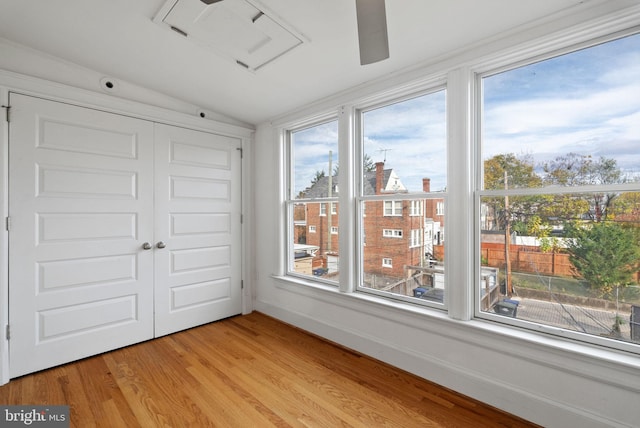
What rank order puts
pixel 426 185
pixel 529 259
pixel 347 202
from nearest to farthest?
pixel 529 259
pixel 426 185
pixel 347 202

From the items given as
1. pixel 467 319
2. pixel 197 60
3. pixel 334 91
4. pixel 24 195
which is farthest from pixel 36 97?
pixel 467 319

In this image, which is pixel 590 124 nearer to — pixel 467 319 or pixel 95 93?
pixel 467 319

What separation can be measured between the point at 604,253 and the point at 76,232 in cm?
369

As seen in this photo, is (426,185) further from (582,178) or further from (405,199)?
(582,178)

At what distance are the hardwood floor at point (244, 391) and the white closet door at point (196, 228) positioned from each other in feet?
1.70

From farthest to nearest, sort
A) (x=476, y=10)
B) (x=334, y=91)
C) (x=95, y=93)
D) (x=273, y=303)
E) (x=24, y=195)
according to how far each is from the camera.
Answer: (x=273, y=303) < (x=334, y=91) < (x=95, y=93) < (x=24, y=195) < (x=476, y=10)

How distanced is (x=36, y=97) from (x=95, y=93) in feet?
1.27

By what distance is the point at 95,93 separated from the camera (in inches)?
99.9

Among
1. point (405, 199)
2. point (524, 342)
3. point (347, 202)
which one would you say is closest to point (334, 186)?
point (347, 202)

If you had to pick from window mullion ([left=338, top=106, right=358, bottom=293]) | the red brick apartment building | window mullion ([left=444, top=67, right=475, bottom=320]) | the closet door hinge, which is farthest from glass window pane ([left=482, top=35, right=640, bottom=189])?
the closet door hinge

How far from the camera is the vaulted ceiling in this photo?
5.67ft

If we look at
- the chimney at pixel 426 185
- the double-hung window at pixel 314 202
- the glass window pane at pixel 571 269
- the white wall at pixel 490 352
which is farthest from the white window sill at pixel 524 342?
the chimney at pixel 426 185

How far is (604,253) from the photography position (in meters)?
1.64

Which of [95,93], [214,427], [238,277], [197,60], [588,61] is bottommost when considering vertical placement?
[214,427]
